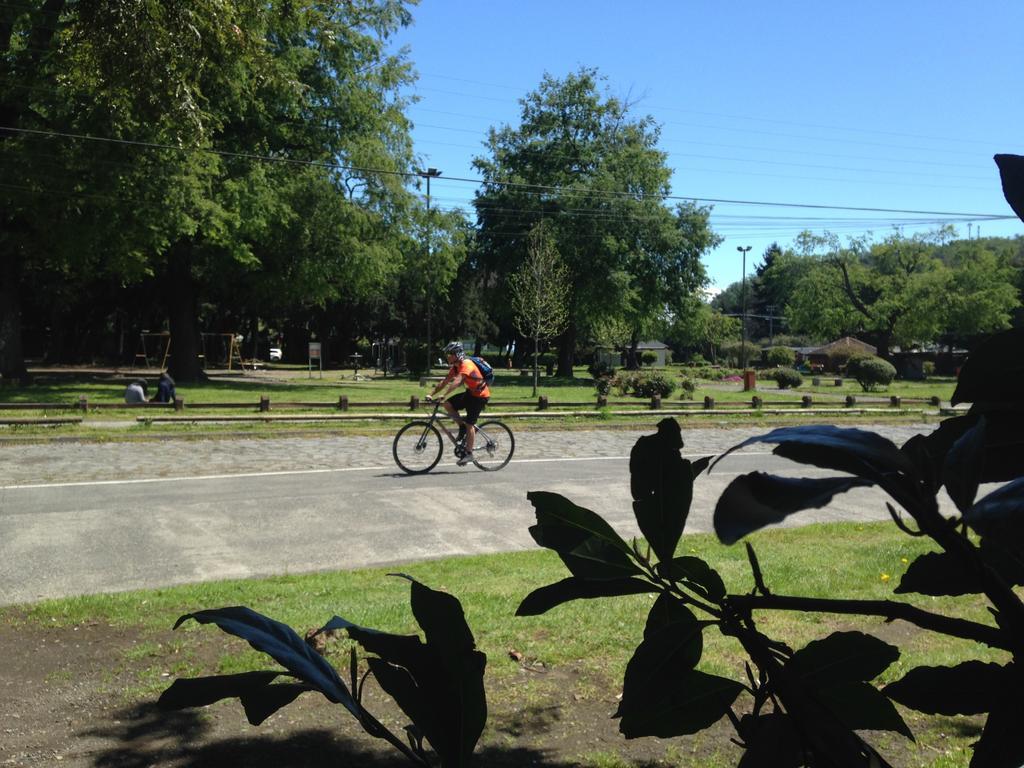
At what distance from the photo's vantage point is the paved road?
24.7ft

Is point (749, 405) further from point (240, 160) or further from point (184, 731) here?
point (184, 731)

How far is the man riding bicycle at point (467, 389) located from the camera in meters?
13.2

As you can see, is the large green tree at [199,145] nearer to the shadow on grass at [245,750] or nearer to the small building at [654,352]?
the shadow on grass at [245,750]

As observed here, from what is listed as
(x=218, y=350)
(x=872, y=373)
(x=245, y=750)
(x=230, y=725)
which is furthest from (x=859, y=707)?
(x=218, y=350)

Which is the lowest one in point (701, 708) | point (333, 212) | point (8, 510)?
point (8, 510)

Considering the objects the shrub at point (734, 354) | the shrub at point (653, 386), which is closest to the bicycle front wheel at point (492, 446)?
the shrub at point (653, 386)

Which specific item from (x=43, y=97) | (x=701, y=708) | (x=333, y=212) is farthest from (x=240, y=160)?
(x=701, y=708)

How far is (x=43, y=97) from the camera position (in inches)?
859

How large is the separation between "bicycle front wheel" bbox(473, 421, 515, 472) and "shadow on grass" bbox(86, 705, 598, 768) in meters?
9.68

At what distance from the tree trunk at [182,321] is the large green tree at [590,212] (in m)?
18.2

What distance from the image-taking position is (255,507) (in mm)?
10023

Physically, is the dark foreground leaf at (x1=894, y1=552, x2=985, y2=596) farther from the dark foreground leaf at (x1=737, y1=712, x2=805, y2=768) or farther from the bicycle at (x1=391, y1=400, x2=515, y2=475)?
the bicycle at (x1=391, y1=400, x2=515, y2=475)

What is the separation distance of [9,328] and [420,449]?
19939mm

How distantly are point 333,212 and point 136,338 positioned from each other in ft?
97.5
